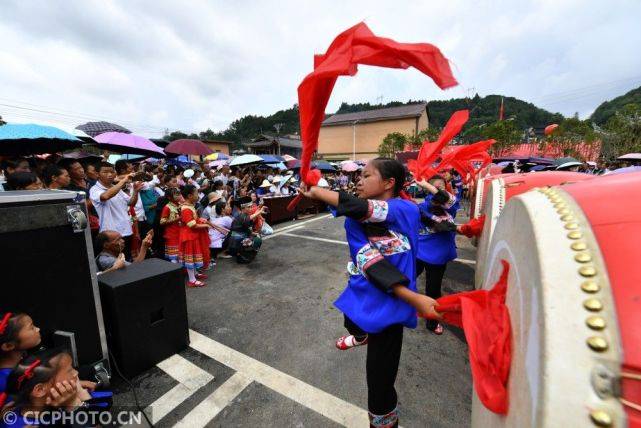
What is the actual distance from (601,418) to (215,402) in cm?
249

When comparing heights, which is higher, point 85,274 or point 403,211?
point 403,211

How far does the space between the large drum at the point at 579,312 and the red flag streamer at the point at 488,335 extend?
0.04 meters

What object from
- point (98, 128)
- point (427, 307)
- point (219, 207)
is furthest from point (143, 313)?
point (98, 128)

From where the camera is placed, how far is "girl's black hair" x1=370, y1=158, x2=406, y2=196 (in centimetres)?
170

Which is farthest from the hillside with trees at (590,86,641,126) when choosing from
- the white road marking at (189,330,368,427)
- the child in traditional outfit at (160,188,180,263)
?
the white road marking at (189,330,368,427)

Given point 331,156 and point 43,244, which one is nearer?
point 43,244

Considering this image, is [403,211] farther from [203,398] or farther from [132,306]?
[132,306]

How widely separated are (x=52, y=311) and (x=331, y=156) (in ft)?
152

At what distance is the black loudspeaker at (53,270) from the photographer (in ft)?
6.12

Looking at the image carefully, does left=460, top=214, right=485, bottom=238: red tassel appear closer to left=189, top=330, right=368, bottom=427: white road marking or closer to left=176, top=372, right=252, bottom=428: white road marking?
left=189, top=330, right=368, bottom=427: white road marking

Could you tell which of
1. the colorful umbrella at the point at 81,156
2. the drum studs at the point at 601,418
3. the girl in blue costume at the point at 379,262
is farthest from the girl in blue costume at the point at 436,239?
the colorful umbrella at the point at 81,156

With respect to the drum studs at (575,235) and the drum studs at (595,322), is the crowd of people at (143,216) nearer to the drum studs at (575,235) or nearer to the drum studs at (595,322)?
the drum studs at (575,235)

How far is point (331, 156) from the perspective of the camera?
47.1m

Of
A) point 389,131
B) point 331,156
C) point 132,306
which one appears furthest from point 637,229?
point 331,156
